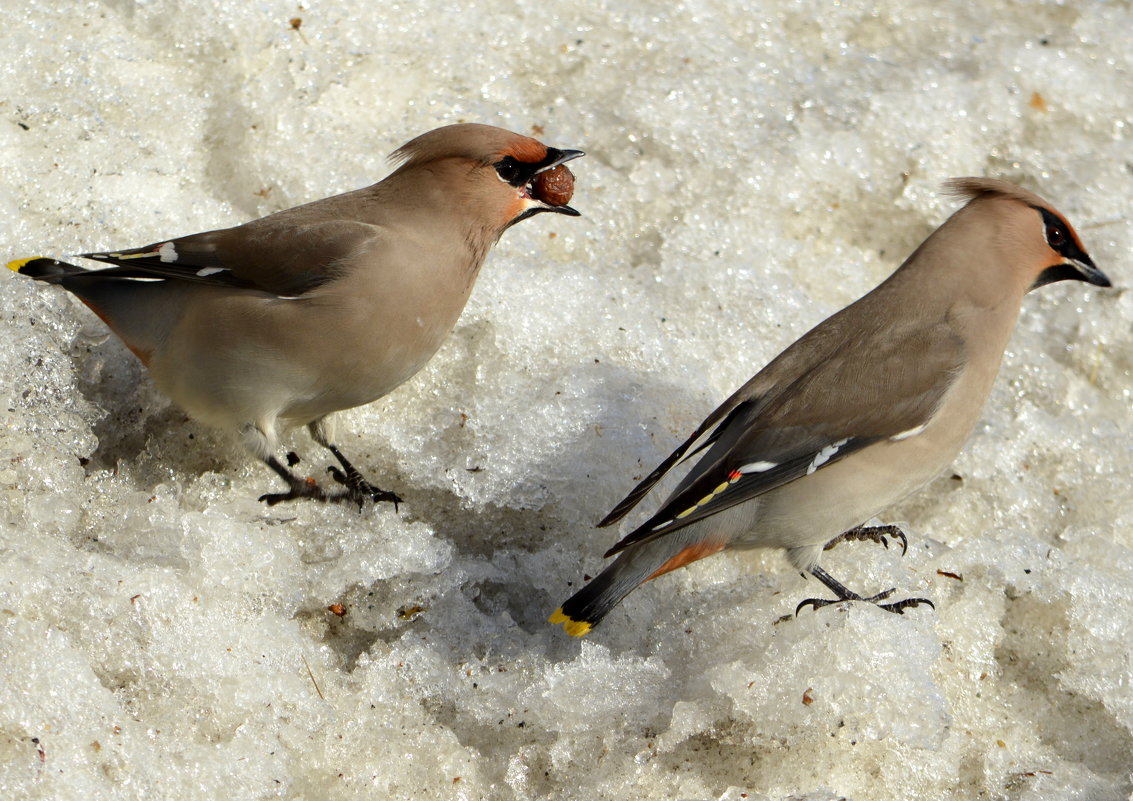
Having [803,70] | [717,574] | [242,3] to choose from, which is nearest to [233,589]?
[717,574]

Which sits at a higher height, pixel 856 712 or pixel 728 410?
pixel 728 410

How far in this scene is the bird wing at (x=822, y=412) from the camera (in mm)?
3197

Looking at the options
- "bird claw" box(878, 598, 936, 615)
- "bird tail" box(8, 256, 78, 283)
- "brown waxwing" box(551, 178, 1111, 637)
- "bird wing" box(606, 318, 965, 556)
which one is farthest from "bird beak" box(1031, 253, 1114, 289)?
"bird tail" box(8, 256, 78, 283)

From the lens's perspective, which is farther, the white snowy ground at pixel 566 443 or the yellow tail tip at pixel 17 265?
the yellow tail tip at pixel 17 265

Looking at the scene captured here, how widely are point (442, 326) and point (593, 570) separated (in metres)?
0.78

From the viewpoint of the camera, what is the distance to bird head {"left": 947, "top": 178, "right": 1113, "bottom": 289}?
3645 mm

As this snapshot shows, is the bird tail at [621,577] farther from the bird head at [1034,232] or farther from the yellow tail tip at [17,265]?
the yellow tail tip at [17,265]

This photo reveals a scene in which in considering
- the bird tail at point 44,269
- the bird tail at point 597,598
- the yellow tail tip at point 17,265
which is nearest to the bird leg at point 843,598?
the bird tail at point 597,598

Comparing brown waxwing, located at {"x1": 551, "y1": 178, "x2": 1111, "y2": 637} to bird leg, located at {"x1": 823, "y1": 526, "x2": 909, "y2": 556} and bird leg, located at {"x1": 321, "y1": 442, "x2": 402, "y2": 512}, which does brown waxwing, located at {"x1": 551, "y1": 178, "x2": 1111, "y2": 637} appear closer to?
bird leg, located at {"x1": 823, "y1": 526, "x2": 909, "y2": 556}

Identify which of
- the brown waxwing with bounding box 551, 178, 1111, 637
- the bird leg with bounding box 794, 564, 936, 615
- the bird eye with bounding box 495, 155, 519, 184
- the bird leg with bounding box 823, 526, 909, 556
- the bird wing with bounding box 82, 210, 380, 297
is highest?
the bird eye with bounding box 495, 155, 519, 184

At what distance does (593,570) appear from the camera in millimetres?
3520

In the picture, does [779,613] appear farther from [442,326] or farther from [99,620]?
[99,620]

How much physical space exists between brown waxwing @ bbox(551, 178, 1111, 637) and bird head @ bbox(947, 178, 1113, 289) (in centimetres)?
14

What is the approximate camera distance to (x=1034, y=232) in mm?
3664
